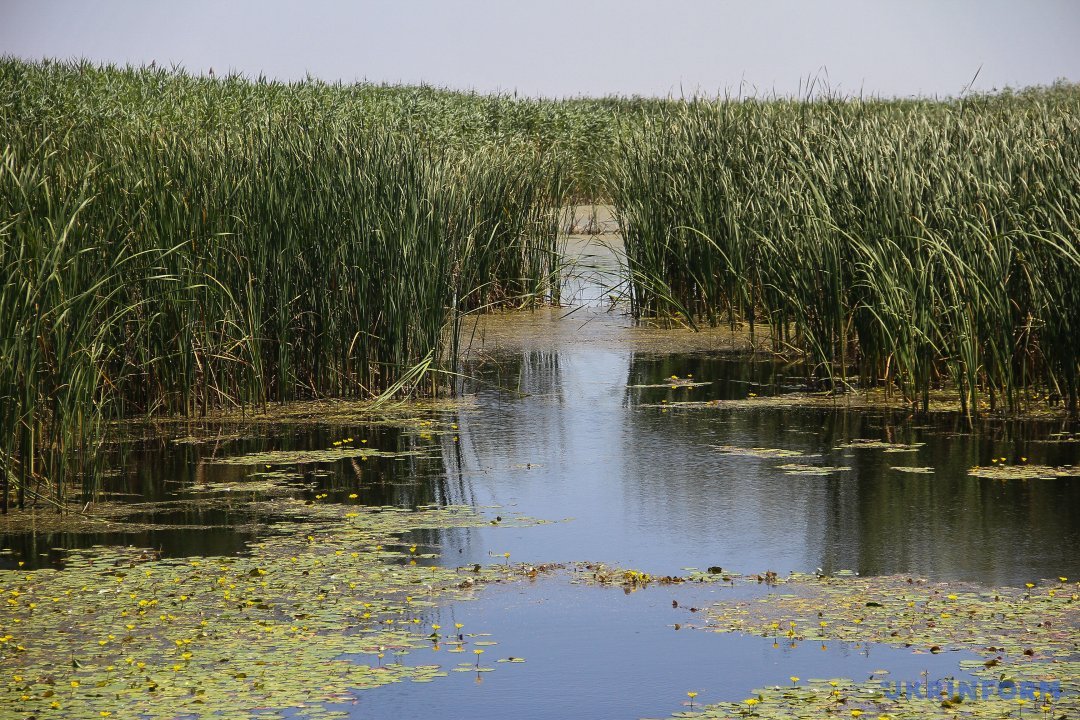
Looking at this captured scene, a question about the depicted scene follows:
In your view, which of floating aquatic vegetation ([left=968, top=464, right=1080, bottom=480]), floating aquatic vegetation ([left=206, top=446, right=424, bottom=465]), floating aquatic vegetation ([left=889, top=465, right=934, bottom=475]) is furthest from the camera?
floating aquatic vegetation ([left=206, top=446, right=424, bottom=465])

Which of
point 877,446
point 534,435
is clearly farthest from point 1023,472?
point 534,435

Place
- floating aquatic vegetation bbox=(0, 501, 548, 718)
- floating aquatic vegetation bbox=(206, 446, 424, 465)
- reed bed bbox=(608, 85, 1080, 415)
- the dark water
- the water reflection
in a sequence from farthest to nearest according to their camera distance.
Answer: reed bed bbox=(608, 85, 1080, 415), floating aquatic vegetation bbox=(206, 446, 424, 465), the water reflection, the dark water, floating aquatic vegetation bbox=(0, 501, 548, 718)

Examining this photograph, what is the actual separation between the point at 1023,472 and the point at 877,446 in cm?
91

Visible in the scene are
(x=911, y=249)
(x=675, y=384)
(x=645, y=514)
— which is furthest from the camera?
(x=675, y=384)

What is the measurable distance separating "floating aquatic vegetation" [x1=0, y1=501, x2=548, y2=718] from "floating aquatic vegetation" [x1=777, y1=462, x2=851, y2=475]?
1880 millimetres

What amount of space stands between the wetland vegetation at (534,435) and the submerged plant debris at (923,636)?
2 centimetres

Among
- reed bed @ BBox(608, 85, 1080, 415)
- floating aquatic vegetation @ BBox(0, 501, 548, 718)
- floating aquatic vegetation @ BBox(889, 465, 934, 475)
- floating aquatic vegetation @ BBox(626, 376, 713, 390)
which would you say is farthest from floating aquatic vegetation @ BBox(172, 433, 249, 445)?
reed bed @ BBox(608, 85, 1080, 415)

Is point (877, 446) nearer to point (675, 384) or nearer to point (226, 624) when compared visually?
point (675, 384)

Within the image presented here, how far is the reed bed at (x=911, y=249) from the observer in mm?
8070

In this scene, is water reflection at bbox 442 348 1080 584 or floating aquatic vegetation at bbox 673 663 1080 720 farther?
water reflection at bbox 442 348 1080 584

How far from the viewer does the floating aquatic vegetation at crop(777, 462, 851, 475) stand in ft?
23.1

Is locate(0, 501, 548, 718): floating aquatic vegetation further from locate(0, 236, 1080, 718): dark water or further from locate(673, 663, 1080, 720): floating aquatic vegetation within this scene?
locate(673, 663, 1080, 720): floating aquatic vegetation

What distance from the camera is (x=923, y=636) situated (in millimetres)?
4520

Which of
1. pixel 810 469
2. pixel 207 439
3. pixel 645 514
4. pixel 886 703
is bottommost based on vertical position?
pixel 886 703
